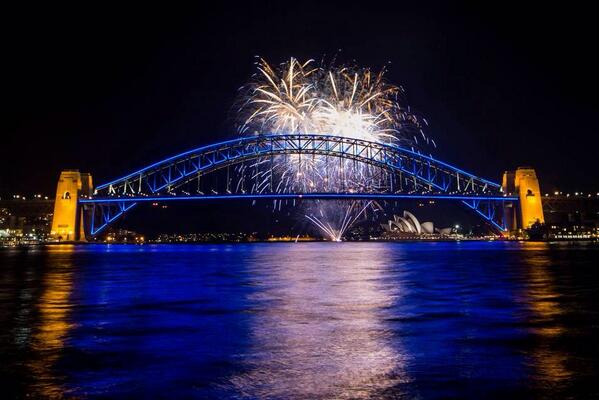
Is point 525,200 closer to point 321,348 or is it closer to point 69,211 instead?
point 69,211

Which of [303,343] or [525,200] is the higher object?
[525,200]

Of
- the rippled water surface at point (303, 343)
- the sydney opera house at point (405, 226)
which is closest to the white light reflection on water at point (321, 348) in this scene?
the rippled water surface at point (303, 343)

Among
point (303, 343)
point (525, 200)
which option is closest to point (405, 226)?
point (525, 200)

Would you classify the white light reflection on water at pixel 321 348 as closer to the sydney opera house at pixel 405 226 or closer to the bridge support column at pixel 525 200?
the bridge support column at pixel 525 200

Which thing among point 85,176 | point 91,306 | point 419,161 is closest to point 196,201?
point 85,176

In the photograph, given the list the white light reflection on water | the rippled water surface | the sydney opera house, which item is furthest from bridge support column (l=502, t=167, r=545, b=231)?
the white light reflection on water

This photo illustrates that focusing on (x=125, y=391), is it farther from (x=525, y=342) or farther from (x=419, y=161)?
(x=419, y=161)

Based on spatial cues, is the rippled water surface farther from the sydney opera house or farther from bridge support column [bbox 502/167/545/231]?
the sydney opera house
